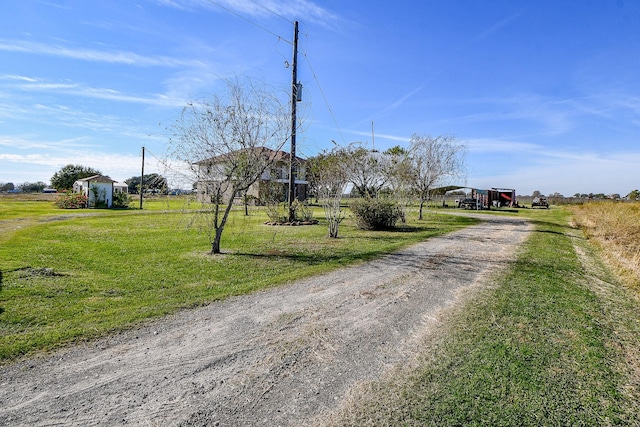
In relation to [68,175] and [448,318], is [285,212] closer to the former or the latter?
[448,318]

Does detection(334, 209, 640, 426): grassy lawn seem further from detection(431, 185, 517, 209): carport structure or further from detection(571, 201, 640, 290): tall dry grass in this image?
detection(431, 185, 517, 209): carport structure

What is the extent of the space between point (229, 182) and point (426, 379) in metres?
6.98

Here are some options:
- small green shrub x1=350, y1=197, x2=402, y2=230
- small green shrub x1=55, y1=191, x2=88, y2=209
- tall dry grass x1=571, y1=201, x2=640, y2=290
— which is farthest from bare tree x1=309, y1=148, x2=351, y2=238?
small green shrub x1=55, y1=191, x2=88, y2=209

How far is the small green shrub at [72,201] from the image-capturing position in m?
27.0

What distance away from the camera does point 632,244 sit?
34.7 feet

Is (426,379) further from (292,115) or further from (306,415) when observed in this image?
(292,115)

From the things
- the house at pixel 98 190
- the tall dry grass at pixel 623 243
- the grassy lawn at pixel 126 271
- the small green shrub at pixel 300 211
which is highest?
the house at pixel 98 190

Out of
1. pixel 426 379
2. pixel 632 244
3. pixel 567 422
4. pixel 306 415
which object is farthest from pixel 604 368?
pixel 632 244

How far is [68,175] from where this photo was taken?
51.2 meters

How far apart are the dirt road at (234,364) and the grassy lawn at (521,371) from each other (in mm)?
320

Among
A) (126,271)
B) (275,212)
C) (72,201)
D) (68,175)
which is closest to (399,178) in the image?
(275,212)

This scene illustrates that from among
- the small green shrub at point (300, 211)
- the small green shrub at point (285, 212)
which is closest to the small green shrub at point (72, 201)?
the small green shrub at point (285, 212)

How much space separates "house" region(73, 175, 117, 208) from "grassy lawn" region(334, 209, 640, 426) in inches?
1236

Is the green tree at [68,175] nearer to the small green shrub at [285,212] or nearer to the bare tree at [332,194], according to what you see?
the small green shrub at [285,212]
